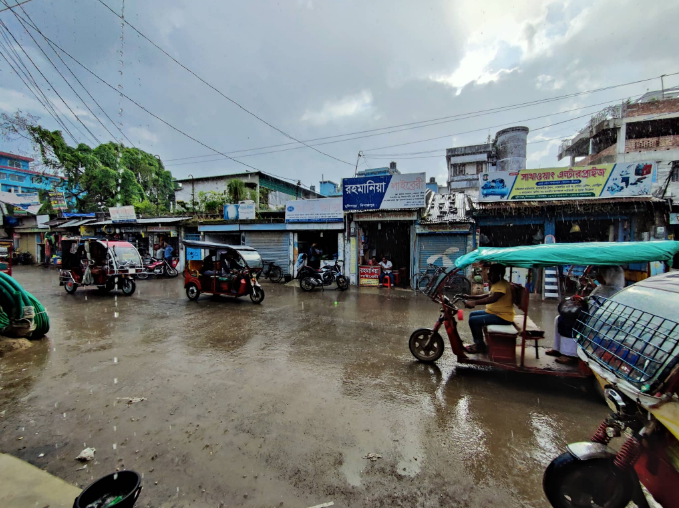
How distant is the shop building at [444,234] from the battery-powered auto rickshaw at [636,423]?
1118 cm

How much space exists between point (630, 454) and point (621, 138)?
97.3 ft

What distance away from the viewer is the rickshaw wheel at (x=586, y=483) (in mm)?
2025

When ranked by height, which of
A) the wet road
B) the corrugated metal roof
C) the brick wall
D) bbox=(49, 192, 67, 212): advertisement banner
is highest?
the brick wall

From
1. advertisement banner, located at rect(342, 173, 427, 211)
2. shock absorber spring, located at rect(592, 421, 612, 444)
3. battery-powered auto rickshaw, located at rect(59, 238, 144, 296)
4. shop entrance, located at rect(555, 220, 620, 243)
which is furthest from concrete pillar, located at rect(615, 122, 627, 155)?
battery-powered auto rickshaw, located at rect(59, 238, 144, 296)

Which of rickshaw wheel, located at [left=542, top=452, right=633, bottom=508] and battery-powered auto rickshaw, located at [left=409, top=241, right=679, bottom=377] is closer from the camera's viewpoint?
rickshaw wheel, located at [left=542, top=452, right=633, bottom=508]

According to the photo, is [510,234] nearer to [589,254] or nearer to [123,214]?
[589,254]

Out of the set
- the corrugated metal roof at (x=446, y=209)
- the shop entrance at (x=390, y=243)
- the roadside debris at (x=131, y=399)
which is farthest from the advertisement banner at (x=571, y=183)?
the roadside debris at (x=131, y=399)

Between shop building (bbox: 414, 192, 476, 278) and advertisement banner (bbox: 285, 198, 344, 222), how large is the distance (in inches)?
159

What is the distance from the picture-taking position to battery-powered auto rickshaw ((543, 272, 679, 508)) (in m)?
1.83

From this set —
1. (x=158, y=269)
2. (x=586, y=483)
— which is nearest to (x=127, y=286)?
(x=158, y=269)

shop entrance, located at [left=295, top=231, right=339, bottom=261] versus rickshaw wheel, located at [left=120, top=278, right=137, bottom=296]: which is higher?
shop entrance, located at [left=295, top=231, right=339, bottom=261]

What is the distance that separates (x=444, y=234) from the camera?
44.5 ft

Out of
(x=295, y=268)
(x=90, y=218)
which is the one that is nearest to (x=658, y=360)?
(x=295, y=268)

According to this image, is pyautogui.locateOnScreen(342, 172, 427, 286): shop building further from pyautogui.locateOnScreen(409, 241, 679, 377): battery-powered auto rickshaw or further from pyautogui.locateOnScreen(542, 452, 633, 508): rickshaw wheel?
pyautogui.locateOnScreen(542, 452, 633, 508): rickshaw wheel
